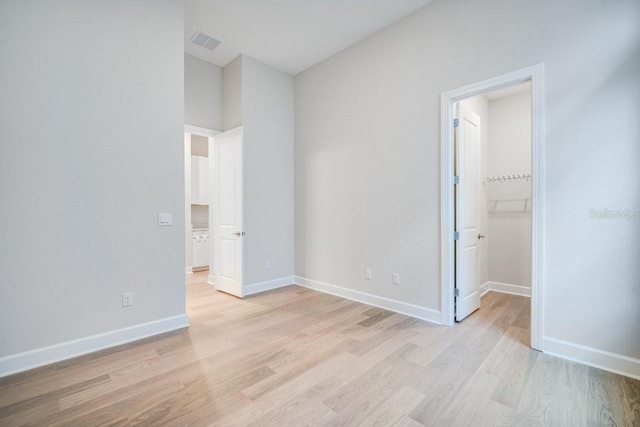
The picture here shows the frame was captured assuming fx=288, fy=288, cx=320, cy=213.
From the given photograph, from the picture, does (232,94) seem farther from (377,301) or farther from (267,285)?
(377,301)

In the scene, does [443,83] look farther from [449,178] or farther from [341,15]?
[341,15]

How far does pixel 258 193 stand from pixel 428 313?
2.73m

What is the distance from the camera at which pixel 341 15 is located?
321cm

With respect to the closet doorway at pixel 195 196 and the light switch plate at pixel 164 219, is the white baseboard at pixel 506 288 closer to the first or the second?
the light switch plate at pixel 164 219

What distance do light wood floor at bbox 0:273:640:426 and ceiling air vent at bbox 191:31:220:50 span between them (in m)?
3.47

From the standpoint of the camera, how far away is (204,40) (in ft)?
12.2

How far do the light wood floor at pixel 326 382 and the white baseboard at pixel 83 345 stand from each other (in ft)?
0.29

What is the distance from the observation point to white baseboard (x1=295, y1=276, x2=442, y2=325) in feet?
A: 10.1

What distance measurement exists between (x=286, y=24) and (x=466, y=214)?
301cm

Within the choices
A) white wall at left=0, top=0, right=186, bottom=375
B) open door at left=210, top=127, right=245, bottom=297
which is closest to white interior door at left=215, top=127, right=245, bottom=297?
open door at left=210, top=127, right=245, bottom=297

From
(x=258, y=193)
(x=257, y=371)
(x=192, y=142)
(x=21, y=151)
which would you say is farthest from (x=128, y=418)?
(x=192, y=142)

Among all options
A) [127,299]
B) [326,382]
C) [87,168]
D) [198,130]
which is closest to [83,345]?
[127,299]

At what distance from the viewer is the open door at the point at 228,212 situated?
4.04m

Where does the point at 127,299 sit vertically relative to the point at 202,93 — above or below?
below
